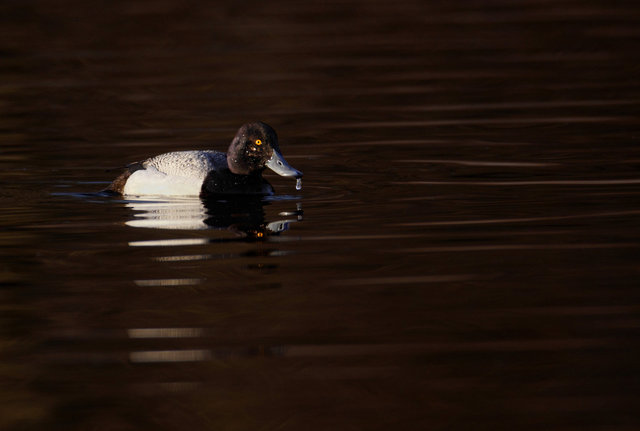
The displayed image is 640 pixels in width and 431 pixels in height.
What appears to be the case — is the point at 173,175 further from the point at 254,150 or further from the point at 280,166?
the point at 280,166

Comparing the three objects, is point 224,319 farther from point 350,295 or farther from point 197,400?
point 197,400

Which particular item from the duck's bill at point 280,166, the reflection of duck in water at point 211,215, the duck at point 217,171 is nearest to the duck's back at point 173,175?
the duck at point 217,171

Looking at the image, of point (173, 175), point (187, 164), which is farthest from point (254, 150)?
point (173, 175)

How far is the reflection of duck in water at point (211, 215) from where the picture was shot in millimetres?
10336

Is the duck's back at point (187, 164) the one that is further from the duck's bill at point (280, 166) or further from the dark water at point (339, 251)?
the duck's bill at point (280, 166)

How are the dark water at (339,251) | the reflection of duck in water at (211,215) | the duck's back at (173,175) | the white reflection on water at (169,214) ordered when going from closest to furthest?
the dark water at (339,251)
the reflection of duck in water at (211,215)
the white reflection on water at (169,214)
the duck's back at (173,175)

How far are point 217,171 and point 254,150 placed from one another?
0.37 m

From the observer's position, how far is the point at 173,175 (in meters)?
11.9

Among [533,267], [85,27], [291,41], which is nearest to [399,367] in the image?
[533,267]

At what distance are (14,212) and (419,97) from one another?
280 inches

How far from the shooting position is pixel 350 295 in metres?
8.00

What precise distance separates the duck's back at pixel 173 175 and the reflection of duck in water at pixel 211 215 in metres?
0.14

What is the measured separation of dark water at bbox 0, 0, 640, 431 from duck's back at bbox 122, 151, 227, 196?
21cm

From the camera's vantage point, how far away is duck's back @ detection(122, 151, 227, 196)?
11.9 metres
